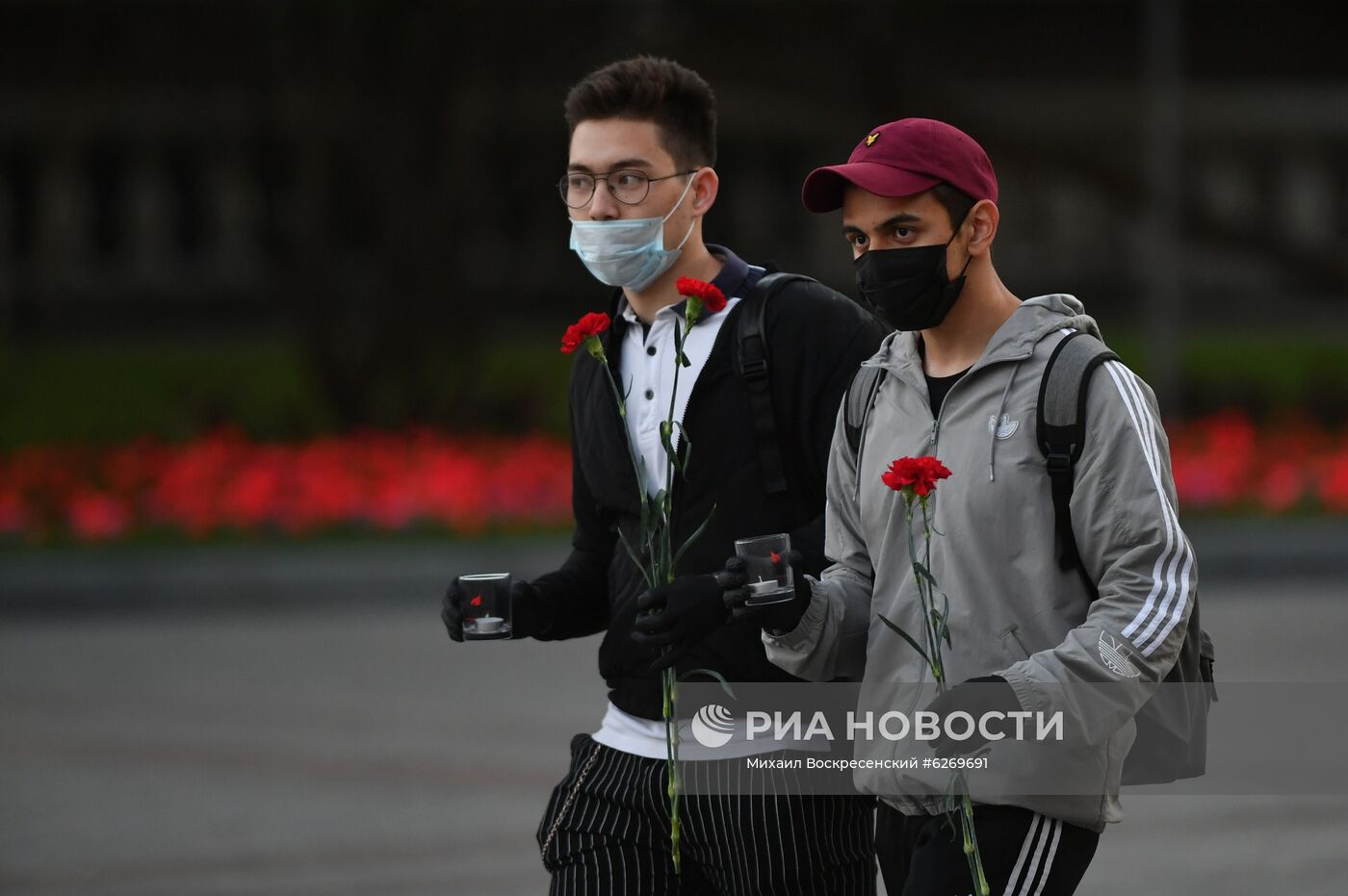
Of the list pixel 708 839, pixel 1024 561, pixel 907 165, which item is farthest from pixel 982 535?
pixel 708 839

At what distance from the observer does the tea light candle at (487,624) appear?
3.69 meters

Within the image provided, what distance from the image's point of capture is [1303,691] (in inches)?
375

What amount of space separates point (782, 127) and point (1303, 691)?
37.5 metres

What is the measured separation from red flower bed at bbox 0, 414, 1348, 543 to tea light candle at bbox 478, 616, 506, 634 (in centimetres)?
980

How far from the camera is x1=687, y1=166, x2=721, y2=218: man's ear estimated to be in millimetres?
3939

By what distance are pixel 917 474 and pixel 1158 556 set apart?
0.35 meters

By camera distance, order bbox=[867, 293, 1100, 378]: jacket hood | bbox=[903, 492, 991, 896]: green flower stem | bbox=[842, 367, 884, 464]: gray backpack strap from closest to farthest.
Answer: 1. bbox=[903, 492, 991, 896]: green flower stem
2. bbox=[867, 293, 1100, 378]: jacket hood
3. bbox=[842, 367, 884, 464]: gray backpack strap

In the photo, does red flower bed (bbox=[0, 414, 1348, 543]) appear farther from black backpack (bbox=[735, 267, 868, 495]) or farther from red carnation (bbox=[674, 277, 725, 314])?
red carnation (bbox=[674, 277, 725, 314])

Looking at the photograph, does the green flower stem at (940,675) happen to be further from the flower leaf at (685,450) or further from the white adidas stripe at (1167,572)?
the flower leaf at (685,450)

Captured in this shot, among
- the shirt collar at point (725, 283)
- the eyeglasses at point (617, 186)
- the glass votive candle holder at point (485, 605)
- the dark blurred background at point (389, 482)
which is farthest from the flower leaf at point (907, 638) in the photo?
the dark blurred background at point (389, 482)

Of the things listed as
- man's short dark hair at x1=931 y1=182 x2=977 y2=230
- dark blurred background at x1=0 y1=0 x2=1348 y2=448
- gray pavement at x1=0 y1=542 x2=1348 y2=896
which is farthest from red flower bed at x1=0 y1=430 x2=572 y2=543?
man's short dark hair at x1=931 y1=182 x2=977 y2=230

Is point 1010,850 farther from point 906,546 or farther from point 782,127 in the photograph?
point 782,127

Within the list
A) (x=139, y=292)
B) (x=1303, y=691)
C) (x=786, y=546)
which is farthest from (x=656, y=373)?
(x=139, y=292)

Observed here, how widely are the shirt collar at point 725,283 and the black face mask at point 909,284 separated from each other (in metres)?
0.64
